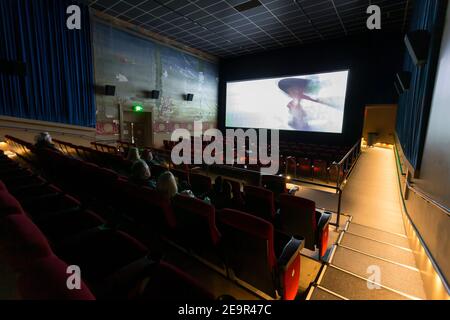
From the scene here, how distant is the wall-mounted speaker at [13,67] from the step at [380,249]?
8321 millimetres

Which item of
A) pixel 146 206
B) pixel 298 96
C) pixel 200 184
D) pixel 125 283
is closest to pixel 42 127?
pixel 200 184

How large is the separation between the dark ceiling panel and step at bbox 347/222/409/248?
657 cm

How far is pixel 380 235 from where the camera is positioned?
3.09 m

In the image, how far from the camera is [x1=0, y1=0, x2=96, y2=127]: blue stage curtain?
586 centimetres

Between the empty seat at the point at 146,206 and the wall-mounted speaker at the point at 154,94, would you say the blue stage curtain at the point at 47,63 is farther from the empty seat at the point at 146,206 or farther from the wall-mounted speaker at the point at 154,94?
the empty seat at the point at 146,206

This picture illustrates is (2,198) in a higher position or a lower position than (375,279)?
higher

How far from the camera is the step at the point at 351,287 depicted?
188 cm

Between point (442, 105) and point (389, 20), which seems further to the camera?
point (389, 20)

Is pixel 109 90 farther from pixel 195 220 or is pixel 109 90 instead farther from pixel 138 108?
pixel 195 220

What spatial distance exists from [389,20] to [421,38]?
597 cm

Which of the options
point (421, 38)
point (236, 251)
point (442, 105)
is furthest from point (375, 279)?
point (421, 38)

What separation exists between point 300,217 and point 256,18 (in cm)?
768

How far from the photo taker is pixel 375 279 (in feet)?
6.95
